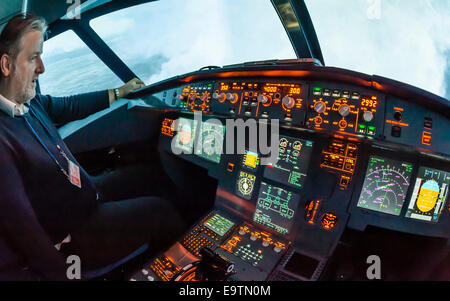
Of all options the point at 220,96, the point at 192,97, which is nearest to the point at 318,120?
the point at 220,96

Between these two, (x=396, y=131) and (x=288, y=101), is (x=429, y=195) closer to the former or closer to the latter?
(x=396, y=131)

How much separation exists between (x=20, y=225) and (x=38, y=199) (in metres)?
0.19

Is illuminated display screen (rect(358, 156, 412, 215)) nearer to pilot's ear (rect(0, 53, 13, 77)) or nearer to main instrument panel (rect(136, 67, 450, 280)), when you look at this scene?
main instrument panel (rect(136, 67, 450, 280))

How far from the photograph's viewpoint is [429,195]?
1.32 m

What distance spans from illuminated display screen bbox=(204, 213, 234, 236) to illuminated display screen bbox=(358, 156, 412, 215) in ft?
2.69

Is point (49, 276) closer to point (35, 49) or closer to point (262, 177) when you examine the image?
point (35, 49)

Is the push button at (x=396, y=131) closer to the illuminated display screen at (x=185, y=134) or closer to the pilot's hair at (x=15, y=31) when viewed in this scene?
the illuminated display screen at (x=185, y=134)

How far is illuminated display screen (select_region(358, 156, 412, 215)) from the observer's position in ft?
4.41

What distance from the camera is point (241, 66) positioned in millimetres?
1717

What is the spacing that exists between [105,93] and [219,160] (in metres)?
1.02

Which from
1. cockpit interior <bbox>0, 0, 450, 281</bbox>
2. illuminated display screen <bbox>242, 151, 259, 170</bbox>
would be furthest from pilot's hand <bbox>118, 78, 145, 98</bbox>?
illuminated display screen <bbox>242, 151, 259, 170</bbox>

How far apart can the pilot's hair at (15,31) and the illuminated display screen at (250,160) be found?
4.22 ft

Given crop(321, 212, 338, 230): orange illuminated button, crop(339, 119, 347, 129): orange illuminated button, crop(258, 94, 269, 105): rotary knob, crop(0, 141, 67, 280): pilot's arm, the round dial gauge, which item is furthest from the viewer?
the round dial gauge
